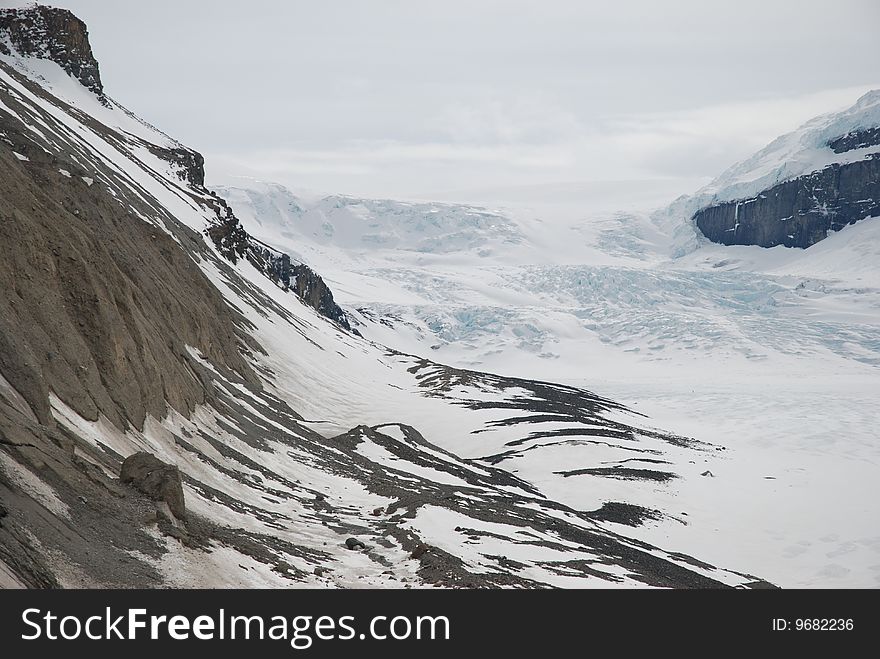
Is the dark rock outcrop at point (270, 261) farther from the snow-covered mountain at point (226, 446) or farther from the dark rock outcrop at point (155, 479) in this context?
the dark rock outcrop at point (155, 479)

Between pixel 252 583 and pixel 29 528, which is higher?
pixel 29 528

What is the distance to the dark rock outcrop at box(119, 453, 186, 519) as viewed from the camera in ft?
67.2

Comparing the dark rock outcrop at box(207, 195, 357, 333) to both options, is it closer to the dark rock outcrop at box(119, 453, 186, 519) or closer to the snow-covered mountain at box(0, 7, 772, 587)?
the snow-covered mountain at box(0, 7, 772, 587)

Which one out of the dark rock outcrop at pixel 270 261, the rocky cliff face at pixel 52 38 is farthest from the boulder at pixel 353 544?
the rocky cliff face at pixel 52 38

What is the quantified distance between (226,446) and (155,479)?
16.7m

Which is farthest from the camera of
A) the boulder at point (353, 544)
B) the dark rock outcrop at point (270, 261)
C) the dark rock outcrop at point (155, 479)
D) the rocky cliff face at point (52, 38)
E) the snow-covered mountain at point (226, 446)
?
the rocky cliff face at point (52, 38)

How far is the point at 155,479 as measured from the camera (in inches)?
816

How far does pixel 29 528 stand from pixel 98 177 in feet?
197

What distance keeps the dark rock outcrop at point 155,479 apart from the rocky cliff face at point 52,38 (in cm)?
10337

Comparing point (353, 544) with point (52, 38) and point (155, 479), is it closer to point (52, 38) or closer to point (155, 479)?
point (155, 479)

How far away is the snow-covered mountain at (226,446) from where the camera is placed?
18.5 metres
